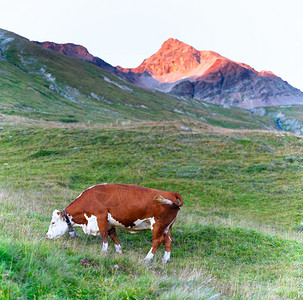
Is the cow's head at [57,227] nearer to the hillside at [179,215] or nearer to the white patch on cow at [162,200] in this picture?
the hillside at [179,215]

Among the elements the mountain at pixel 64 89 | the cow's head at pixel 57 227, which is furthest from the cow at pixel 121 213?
the mountain at pixel 64 89

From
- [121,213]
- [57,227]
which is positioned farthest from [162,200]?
[57,227]

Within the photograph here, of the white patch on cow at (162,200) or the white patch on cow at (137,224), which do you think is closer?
the white patch on cow at (162,200)

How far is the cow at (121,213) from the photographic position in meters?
7.55

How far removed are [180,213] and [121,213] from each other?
22.1 ft

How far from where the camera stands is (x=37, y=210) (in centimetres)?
1058

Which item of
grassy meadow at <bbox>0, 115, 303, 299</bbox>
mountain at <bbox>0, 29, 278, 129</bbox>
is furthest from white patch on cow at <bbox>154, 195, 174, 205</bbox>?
mountain at <bbox>0, 29, 278, 129</bbox>

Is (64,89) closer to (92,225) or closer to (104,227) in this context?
(92,225)

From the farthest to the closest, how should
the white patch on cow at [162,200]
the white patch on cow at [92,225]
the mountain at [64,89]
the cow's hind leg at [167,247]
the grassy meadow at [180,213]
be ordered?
the mountain at [64,89]
the white patch on cow at [92,225]
the cow's hind leg at [167,247]
the white patch on cow at [162,200]
the grassy meadow at [180,213]

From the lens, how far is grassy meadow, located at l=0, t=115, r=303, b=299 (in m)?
4.59

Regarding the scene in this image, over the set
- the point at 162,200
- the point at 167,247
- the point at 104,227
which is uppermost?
the point at 162,200

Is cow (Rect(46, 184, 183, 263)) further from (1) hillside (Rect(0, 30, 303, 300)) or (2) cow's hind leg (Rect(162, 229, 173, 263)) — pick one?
(1) hillside (Rect(0, 30, 303, 300))

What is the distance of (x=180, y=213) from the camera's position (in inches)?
542

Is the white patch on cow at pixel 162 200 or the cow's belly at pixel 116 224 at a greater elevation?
the white patch on cow at pixel 162 200
